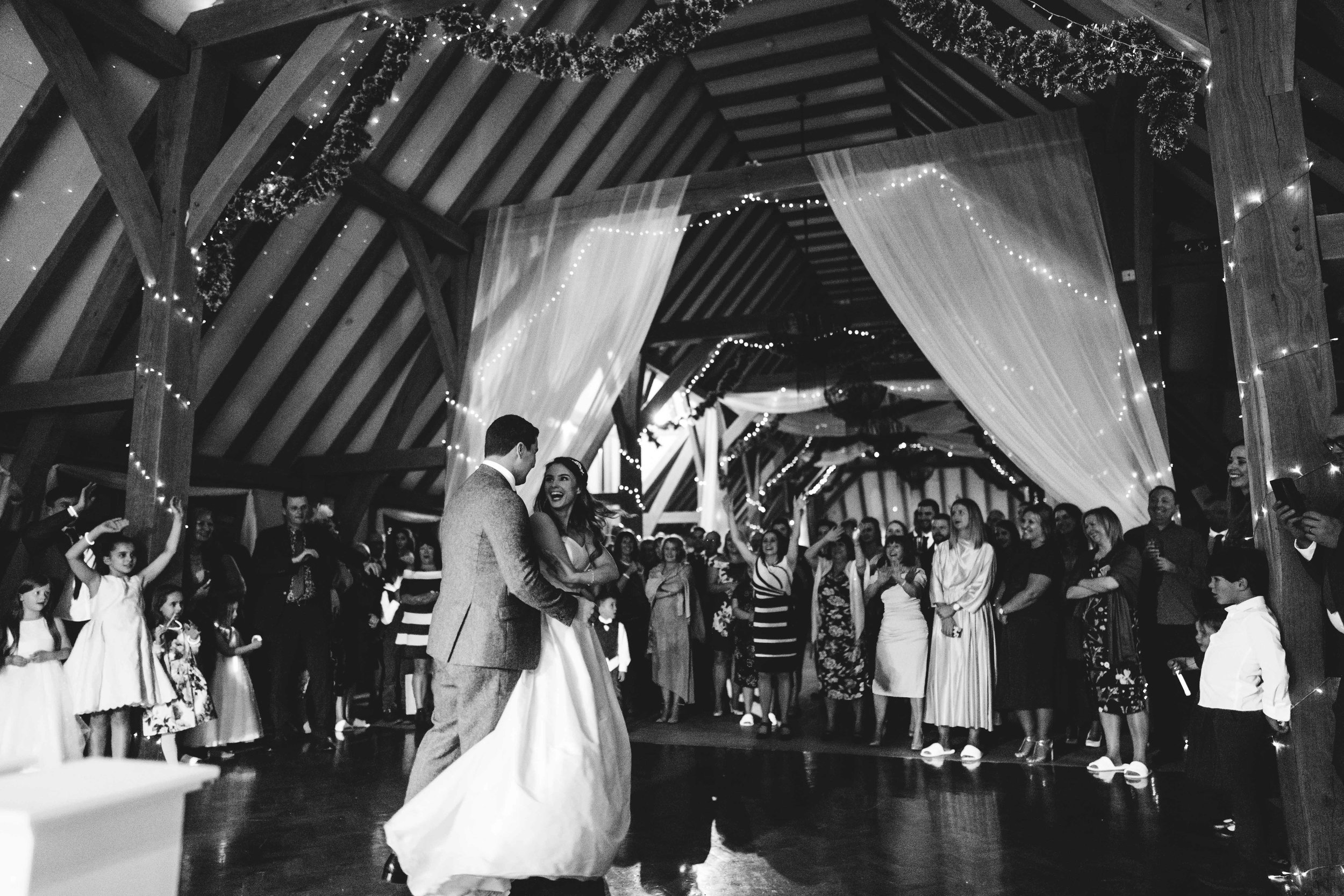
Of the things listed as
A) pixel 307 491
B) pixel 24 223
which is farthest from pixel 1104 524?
pixel 307 491

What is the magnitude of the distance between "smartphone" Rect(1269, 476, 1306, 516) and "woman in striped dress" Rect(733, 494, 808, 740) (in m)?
2.75

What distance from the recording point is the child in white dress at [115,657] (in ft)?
13.7

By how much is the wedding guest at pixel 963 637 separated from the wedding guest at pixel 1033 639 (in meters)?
0.13

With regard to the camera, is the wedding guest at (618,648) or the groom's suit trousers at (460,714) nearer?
the groom's suit trousers at (460,714)

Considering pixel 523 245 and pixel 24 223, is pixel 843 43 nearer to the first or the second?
pixel 523 245

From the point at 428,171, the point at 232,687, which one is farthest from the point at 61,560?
the point at 428,171

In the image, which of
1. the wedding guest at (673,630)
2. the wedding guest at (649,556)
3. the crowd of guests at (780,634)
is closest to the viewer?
the crowd of guests at (780,634)

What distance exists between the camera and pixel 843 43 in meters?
6.95

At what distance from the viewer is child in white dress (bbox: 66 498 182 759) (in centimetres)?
419

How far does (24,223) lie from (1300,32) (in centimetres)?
647

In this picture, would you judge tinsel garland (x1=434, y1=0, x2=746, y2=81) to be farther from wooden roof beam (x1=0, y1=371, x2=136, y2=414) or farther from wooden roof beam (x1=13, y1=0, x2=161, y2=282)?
wooden roof beam (x1=0, y1=371, x2=136, y2=414)

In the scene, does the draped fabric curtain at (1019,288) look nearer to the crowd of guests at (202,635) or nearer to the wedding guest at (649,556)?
the wedding guest at (649,556)

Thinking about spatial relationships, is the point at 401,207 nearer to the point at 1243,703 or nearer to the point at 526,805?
the point at 526,805

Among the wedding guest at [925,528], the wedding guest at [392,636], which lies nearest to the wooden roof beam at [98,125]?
the wedding guest at [392,636]
